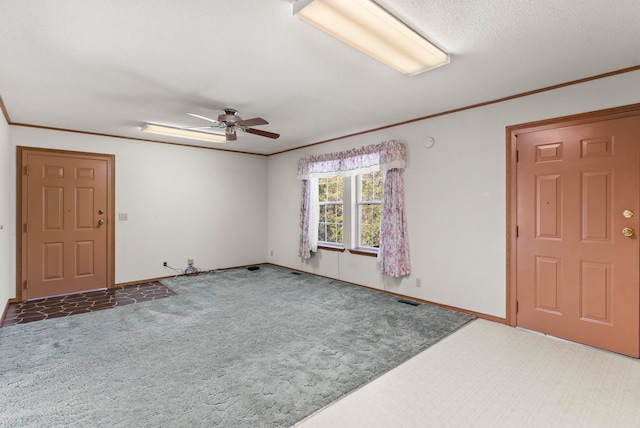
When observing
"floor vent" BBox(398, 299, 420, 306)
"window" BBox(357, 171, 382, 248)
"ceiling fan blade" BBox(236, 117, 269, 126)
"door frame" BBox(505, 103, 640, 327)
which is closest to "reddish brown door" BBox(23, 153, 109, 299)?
"ceiling fan blade" BBox(236, 117, 269, 126)

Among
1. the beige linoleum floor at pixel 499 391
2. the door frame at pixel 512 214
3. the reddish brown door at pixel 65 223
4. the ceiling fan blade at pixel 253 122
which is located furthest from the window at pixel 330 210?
the reddish brown door at pixel 65 223

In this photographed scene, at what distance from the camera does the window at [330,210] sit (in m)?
5.51

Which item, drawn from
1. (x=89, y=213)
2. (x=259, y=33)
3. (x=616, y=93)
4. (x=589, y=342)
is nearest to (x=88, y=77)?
(x=259, y=33)

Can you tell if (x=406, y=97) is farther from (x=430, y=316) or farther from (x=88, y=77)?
(x=88, y=77)

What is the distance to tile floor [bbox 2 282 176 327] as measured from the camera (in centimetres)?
378

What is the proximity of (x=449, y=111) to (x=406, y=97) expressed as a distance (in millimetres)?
818

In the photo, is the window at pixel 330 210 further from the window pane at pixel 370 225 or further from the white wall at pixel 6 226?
the white wall at pixel 6 226

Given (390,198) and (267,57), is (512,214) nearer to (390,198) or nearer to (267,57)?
(390,198)

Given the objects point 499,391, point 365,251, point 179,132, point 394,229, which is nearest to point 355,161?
point 394,229

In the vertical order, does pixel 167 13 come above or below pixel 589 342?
above

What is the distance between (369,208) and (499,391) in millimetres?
3175

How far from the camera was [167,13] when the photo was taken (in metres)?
1.89

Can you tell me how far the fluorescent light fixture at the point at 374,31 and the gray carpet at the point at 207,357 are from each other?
237 cm

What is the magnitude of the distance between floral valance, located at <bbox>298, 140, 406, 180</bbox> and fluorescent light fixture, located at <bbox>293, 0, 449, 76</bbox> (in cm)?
185
